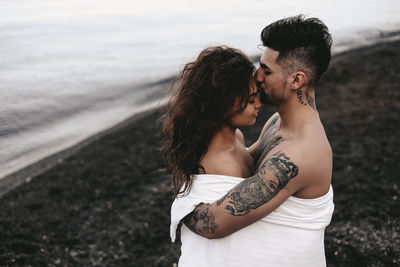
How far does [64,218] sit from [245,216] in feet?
15.1

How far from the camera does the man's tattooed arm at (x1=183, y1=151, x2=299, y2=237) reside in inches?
95.2

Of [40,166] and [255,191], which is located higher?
[255,191]

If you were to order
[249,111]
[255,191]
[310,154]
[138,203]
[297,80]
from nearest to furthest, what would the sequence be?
[255,191] → [310,154] → [249,111] → [297,80] → [138,203]

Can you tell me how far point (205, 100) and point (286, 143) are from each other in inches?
24.5

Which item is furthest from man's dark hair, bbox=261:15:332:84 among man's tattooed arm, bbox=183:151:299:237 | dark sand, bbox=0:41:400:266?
dark sand, bbox=0:41:400:266

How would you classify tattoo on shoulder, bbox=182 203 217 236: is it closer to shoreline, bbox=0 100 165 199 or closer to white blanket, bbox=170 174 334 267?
white blanket, bbox=170 174 334 267

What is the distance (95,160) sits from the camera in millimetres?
8516

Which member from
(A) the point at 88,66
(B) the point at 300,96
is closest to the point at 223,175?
(B) the point at 300,96

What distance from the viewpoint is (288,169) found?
8.05 ft

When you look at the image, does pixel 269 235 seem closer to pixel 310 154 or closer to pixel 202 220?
pixel 202 220

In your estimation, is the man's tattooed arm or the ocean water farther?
the ocean water

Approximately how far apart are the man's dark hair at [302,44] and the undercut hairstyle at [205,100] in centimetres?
30

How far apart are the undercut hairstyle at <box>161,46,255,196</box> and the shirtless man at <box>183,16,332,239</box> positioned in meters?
0.27

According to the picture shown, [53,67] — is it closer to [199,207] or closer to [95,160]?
[95,160]
